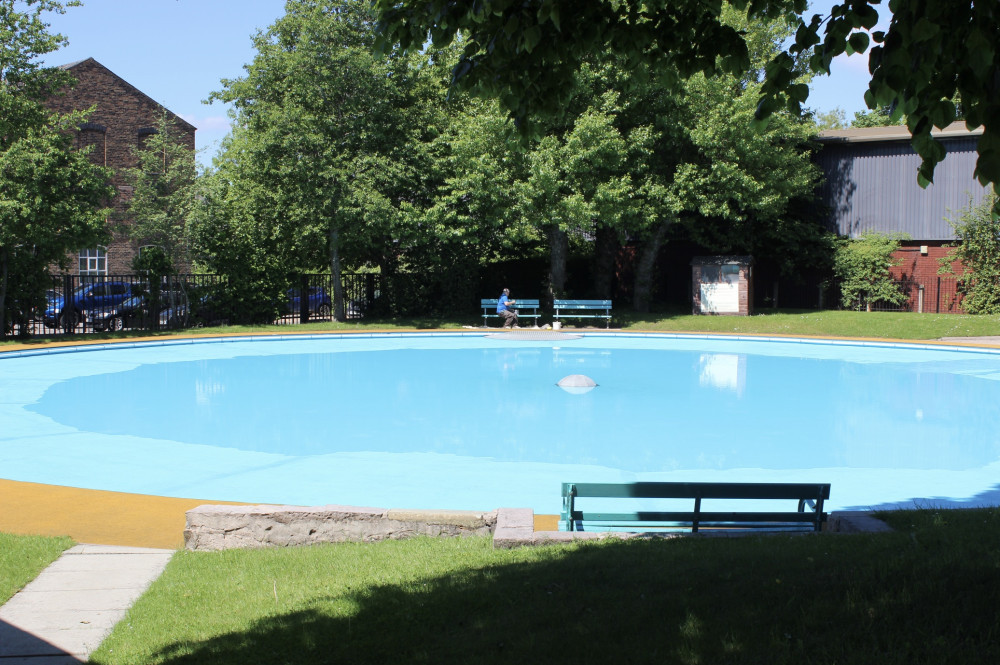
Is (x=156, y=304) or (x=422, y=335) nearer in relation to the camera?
(x=422, y=335)

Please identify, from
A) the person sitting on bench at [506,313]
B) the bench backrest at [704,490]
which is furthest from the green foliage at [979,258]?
the bench backrest at [704,490]

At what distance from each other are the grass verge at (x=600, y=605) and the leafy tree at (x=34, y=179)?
20.4 metres

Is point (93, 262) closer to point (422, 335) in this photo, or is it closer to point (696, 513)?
point (422, 335)

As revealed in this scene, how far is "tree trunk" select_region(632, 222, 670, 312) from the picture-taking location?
3150 cm

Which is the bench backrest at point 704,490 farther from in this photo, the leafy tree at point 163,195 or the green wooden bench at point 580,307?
the leafy tree at point 163,195

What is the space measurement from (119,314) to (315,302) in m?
7.44

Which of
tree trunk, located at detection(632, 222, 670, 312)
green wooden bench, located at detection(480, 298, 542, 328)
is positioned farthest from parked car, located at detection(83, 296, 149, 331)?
tree trunk, located at detection(632, 222, 670, 312)

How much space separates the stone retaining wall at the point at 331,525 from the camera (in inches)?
257

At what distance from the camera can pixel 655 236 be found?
103 feet

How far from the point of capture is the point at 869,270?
3195 centimetres

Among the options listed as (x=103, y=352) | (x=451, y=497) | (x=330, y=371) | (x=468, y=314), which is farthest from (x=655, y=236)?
(x=451, y=497)

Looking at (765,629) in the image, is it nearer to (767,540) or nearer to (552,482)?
(767,540)

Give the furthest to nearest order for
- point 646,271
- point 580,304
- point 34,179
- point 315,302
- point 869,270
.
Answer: point 315,302 → point 646,271 → point 869,270 → point 580,304 → point 34,179

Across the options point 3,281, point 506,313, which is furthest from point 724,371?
point 3,281
